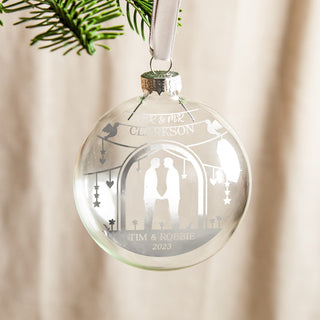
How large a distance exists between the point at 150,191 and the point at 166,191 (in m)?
0.01

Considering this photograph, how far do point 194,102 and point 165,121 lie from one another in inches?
1.4

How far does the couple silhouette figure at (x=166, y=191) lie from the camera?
375mm

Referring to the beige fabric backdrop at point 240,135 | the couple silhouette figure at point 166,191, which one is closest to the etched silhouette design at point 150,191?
the couple silhouette figure at point 166,191

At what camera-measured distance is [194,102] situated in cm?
40

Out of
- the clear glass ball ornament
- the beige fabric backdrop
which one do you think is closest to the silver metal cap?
the clear glass ball ornament

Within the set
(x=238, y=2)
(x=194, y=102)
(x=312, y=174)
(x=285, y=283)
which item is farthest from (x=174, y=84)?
(x=285, y=283)

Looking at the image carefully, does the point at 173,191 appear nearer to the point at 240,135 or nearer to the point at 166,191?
the point at 166,191

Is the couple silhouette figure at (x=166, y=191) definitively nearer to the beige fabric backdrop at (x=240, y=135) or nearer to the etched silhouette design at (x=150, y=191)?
the etched silhouette design at (x=150, y=191)

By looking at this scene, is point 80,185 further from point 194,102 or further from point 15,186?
point 15,186

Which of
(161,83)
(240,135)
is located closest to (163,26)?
(161,83)

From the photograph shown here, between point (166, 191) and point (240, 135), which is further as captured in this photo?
point (240, 135)

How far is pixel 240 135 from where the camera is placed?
1.17 meters

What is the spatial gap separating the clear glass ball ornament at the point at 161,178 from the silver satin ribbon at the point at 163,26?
0.02 metres

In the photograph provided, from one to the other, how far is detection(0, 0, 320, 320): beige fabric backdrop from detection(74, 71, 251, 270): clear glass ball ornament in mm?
741
